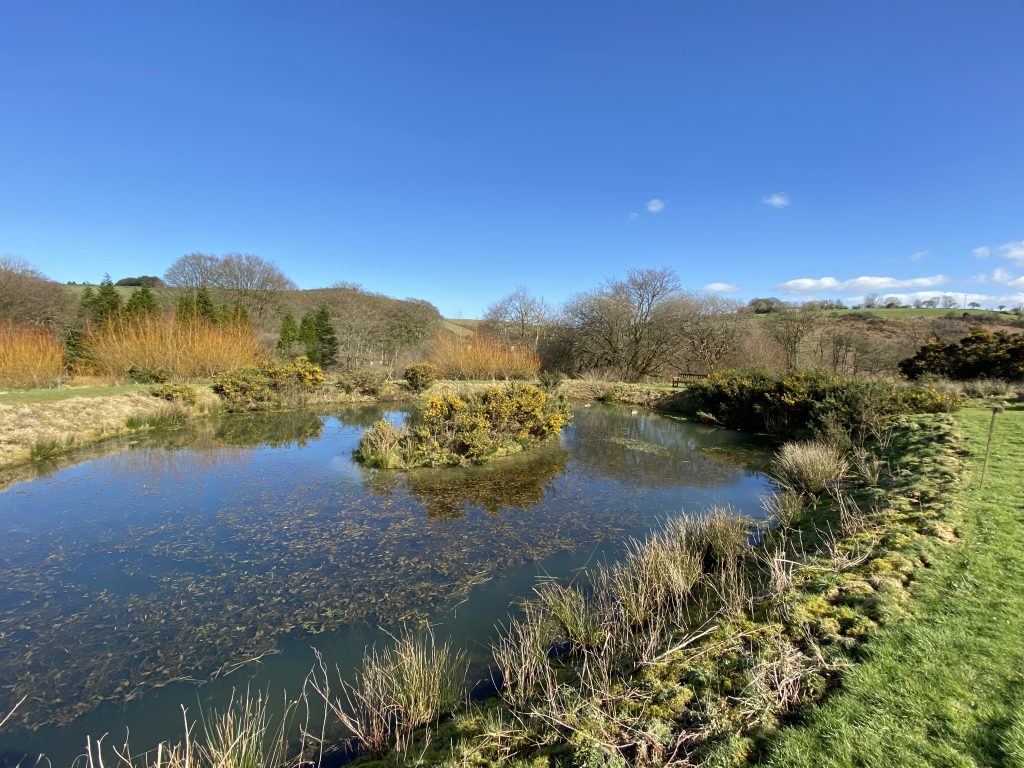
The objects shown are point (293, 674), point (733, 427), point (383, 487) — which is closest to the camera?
point (293, 674)

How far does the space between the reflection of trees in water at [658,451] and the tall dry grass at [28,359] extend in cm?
1775

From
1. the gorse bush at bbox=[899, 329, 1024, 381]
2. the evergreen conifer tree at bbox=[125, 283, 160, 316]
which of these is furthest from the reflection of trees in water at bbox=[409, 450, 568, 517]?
the evergreen conifer tree at bbox=[125, 283, 160, 316]

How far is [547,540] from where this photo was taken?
22.1ft

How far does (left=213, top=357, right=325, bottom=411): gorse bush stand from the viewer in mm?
17703

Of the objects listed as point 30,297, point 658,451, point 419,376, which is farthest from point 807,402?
point 30,297

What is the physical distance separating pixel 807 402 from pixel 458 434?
1091 centimetres

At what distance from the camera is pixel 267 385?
18828 millimetres

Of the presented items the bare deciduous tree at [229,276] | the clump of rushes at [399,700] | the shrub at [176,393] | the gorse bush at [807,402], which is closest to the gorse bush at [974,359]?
the gorse bush at [807,402]

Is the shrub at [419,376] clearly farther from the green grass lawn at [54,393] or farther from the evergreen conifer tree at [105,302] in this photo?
the evergreen conifer tree at [105,302]

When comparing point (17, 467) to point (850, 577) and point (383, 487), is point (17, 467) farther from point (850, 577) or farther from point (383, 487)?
point (850, 577)

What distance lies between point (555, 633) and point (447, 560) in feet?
7.03

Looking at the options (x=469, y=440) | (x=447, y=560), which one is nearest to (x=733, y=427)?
(x=469, y=440)

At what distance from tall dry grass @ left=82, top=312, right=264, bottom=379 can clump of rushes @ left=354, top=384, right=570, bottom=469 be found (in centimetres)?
1263

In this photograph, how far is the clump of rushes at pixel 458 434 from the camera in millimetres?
10570
